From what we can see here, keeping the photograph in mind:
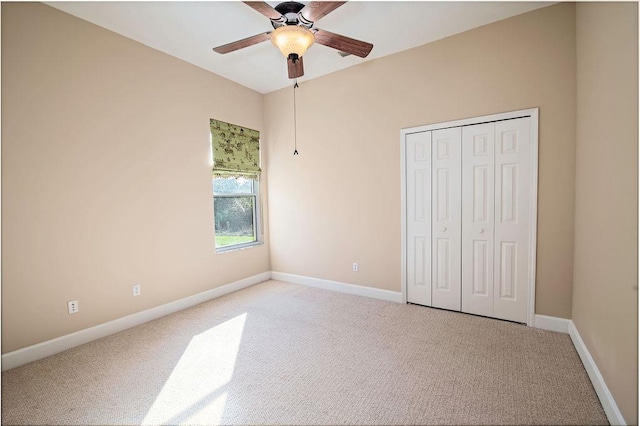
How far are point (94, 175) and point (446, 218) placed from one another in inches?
139

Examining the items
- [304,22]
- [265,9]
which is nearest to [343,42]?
[304,22]

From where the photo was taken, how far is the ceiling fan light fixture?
7.22 ft

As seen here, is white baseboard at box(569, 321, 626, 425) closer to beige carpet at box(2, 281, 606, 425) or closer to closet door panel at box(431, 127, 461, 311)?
beige carpet at box(2, 281, 606, 425)

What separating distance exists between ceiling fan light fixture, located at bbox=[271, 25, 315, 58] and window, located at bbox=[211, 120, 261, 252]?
197 cm

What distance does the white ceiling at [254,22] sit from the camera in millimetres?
2627

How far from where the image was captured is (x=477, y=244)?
317 centimetres

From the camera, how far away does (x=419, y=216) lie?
138 inches

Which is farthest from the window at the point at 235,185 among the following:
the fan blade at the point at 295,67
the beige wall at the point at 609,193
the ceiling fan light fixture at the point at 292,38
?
the beige wall at the point at 609,193

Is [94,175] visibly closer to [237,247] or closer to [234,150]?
[234,150]

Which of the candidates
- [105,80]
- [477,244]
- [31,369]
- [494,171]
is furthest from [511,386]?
[105,80]

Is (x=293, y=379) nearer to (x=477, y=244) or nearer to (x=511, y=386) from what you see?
(x=511, y=386)

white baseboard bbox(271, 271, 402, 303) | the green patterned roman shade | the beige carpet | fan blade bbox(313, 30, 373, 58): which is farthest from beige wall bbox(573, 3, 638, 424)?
the green patterned roman shade

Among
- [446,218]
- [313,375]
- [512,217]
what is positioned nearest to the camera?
[313,375]

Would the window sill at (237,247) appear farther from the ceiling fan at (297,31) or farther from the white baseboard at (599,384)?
the white baseboard at (599,384)
